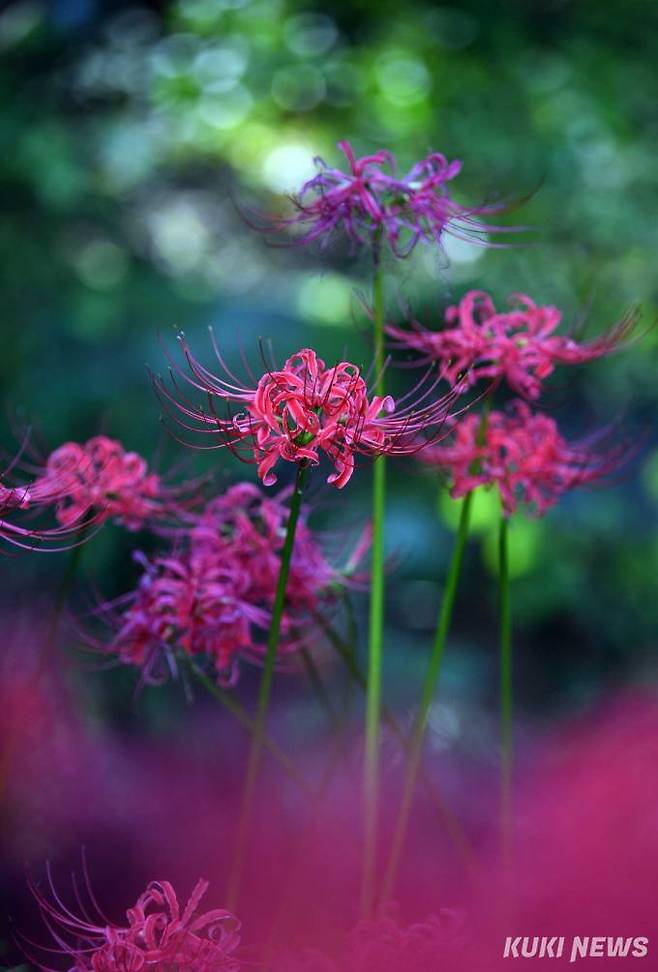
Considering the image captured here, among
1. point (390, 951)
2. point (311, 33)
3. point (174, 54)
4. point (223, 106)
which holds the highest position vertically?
point (311, 33)

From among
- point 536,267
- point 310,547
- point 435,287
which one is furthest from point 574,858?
point 536,267

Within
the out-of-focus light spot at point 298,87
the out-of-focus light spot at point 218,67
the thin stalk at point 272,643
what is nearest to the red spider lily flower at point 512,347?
the thin stalk at point 272,643

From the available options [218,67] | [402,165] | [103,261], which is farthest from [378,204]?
[103,261]

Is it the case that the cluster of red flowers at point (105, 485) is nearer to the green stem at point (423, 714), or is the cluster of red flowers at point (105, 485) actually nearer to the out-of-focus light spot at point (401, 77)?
the green stem at point (423, 714)

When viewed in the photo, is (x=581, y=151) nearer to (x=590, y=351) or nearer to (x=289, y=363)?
(x=590, y=351)

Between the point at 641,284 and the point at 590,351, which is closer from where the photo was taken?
the point at 590,351

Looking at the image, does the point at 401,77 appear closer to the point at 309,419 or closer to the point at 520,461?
the point at 520,461


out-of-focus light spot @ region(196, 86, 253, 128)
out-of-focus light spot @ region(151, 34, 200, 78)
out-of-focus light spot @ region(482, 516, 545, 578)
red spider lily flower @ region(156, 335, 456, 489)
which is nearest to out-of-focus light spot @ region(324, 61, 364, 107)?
out-of-focus light spot @ region(196, 86, 253, 128)
